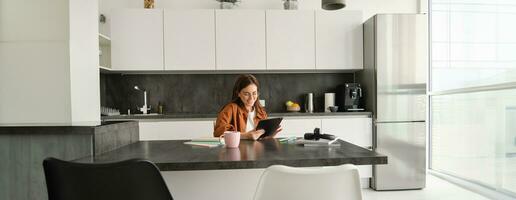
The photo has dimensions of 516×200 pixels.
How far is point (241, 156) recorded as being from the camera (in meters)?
1.33

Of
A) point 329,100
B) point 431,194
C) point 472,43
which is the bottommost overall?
point 431,194

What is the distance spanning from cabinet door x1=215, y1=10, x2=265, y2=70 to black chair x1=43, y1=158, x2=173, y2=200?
2.76 meters

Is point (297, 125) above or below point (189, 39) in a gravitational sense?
below

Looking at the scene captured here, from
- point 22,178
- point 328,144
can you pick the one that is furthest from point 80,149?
point 328,144

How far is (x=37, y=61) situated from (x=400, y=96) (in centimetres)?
351

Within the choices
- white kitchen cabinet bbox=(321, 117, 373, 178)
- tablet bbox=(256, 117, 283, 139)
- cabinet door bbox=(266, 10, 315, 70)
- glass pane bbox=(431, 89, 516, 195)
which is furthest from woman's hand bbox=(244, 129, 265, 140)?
glass pane bbox=(431, 89, 516, 195)

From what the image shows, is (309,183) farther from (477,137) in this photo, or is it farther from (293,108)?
(477,137)

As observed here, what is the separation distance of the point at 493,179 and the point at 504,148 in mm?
389

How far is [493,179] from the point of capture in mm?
3332

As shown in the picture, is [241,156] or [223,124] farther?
[223,124]

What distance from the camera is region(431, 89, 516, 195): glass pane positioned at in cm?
311

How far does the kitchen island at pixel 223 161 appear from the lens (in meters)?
1.22

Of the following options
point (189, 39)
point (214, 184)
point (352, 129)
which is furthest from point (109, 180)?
point (352, 129)

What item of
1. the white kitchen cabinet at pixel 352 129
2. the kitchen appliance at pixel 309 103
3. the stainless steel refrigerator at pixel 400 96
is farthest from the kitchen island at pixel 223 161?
the kitchen appliance at pixel 309 103
